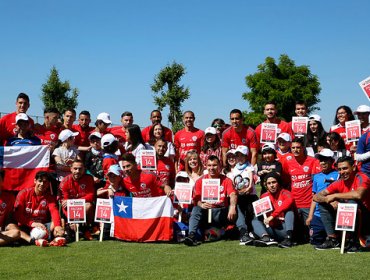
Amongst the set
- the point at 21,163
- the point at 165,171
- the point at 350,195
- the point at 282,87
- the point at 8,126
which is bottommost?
the point at 350,195

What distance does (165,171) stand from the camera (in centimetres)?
973

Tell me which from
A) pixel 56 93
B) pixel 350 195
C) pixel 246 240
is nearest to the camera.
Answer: pixel 350 195

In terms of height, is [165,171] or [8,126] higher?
[8,126]

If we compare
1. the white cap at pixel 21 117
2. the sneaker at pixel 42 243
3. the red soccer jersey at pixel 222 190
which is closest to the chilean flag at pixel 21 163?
the white cap at pixel 21 117

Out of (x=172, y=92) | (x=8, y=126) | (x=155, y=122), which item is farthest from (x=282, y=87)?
(x=8, y=126)

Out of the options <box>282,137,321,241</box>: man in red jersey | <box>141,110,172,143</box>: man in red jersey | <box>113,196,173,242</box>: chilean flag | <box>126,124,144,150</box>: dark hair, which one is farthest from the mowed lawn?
<box>141,110,172,143</box>: man in red jersey

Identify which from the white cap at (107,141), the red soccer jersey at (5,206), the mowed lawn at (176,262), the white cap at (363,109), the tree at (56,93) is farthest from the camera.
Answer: the tree at (56,93)

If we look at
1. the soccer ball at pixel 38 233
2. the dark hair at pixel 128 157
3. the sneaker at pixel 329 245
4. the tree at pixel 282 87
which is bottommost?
the sneaker at pixel 329 245

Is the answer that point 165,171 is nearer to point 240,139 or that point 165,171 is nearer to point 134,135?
point 134,135

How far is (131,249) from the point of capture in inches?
315

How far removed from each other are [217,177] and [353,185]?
2399 mm

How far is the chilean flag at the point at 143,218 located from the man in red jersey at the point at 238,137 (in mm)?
2120

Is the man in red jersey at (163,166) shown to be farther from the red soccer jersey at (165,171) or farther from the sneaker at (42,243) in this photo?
the sneaker at (42,243)

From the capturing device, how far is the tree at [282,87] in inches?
2146
